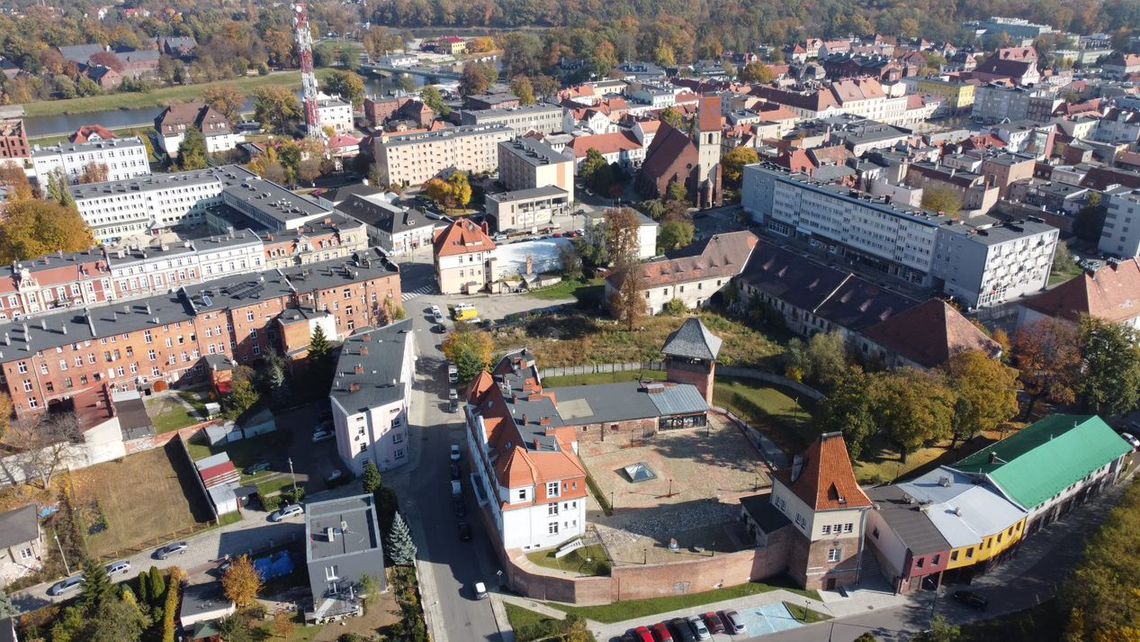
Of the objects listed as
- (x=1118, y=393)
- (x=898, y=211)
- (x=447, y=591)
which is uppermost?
(x=898, y=211)

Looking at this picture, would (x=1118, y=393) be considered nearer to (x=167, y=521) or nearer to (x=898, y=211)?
(x=898, y=211)

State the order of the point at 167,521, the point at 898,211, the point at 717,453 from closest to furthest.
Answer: the point at 167,521 → the point at 717,453 → the point at 898,211

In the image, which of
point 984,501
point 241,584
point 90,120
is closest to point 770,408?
point 984,501

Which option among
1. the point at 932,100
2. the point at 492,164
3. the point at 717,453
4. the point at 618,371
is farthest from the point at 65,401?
the point at 932,100

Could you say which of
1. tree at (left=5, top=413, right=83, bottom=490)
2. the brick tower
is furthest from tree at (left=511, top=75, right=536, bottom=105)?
tree at (left=5, top=413, right=83, bottom=490)

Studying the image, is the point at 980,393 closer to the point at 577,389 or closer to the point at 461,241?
the point at 577,389

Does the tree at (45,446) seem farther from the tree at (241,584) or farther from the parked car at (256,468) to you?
the tree at (241,584)
